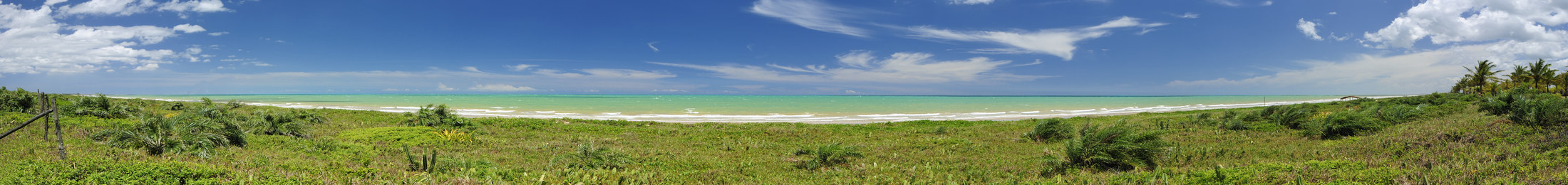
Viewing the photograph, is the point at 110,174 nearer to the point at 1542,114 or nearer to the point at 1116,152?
the point at 1116,152

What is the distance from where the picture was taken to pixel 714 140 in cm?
1634

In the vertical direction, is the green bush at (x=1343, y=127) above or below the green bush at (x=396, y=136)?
above

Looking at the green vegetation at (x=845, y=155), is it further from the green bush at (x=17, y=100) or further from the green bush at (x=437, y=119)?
the green bush at (x=17, y=100)

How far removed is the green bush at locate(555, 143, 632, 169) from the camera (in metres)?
9.44

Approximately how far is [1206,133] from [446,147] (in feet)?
60.0

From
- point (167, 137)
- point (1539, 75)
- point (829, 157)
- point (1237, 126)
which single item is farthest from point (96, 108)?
point (1539, 75)

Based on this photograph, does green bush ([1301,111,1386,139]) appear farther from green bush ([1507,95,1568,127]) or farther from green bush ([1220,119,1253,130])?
green bush ([1507,95,1568,127])

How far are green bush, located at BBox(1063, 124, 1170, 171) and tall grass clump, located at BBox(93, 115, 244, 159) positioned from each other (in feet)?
44.7

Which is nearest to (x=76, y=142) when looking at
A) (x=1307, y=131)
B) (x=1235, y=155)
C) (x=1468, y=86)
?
(x=1235, y=155)

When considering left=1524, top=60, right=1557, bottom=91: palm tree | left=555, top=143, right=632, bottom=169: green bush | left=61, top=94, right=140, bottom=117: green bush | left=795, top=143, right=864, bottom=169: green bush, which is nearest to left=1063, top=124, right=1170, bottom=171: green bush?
left=795, top=143, right=864, bottom=169: green bush

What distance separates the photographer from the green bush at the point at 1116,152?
28.7 ft

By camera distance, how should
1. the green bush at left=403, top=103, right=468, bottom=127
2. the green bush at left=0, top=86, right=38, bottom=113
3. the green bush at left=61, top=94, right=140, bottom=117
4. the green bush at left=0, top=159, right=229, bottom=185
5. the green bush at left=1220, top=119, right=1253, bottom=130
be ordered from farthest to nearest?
1. the green bush at left=0, top=86, right=38, bottom=113
2. the green bush at left=403, top=103, right=468, bottom=127
3. the green bush at left=61, top=94, right=140, bottom=117
4. the green bush at left=1220, top=119, right=1253, bottom=130
5. the green bush at left=0, top=159, right=229, bottom=185

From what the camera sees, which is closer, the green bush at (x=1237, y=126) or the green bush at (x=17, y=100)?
the green bush at (x=1237, y=126)

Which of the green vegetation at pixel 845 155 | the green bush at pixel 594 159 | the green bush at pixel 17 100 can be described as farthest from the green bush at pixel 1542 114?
the green bush at pixel 17 100
